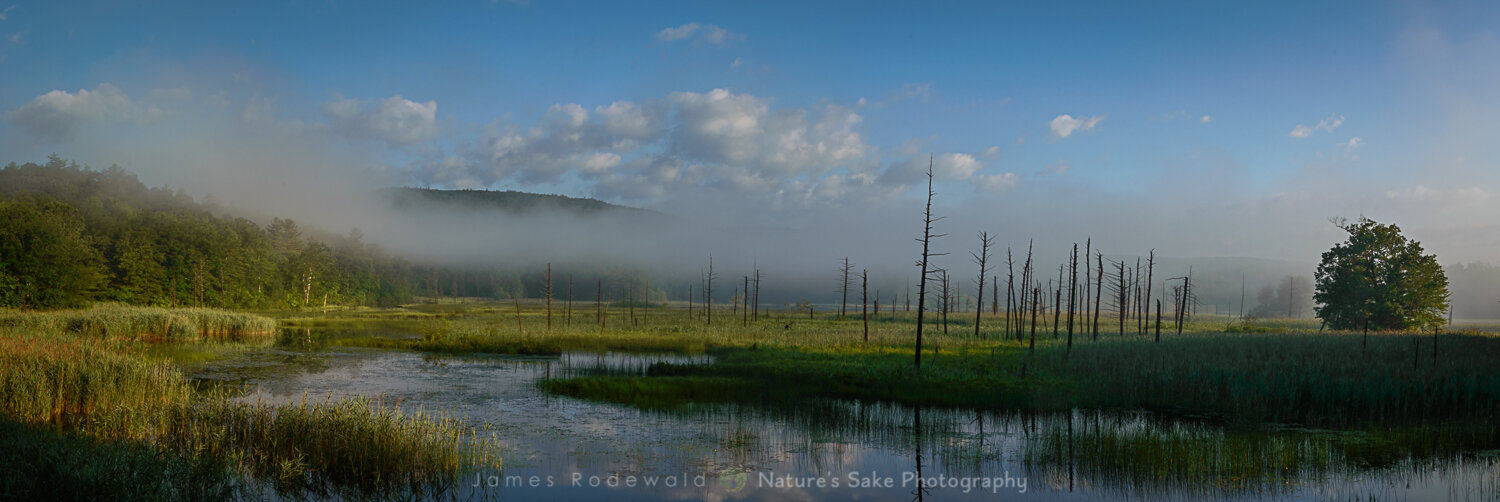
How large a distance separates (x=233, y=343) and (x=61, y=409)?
30424mm

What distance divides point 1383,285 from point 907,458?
58671 mm

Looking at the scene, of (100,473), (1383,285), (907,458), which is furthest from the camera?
(1383,285)

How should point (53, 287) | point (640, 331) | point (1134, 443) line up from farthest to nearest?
point (53, 287) → point (640, 331) → point (1134, 443)

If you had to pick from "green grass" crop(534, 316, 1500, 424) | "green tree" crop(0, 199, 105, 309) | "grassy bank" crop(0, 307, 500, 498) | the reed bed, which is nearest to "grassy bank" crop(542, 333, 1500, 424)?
"green grass" crop(534, 316, 1500, 424)

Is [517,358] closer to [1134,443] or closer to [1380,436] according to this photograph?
[1134,443]

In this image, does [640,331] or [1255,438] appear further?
[640,331]

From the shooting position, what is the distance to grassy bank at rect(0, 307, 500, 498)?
1090 cm

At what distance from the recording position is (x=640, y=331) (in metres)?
54.0

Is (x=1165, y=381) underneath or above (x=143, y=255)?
underneath

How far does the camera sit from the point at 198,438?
13.2 metres

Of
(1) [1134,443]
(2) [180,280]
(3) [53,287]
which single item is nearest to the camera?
(1) [1134,443]

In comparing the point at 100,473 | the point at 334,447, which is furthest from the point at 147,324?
the point at 100,473

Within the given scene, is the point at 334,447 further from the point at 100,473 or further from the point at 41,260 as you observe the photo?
the point at 41,260

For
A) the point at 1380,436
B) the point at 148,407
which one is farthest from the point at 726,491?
the point at 1380,436
